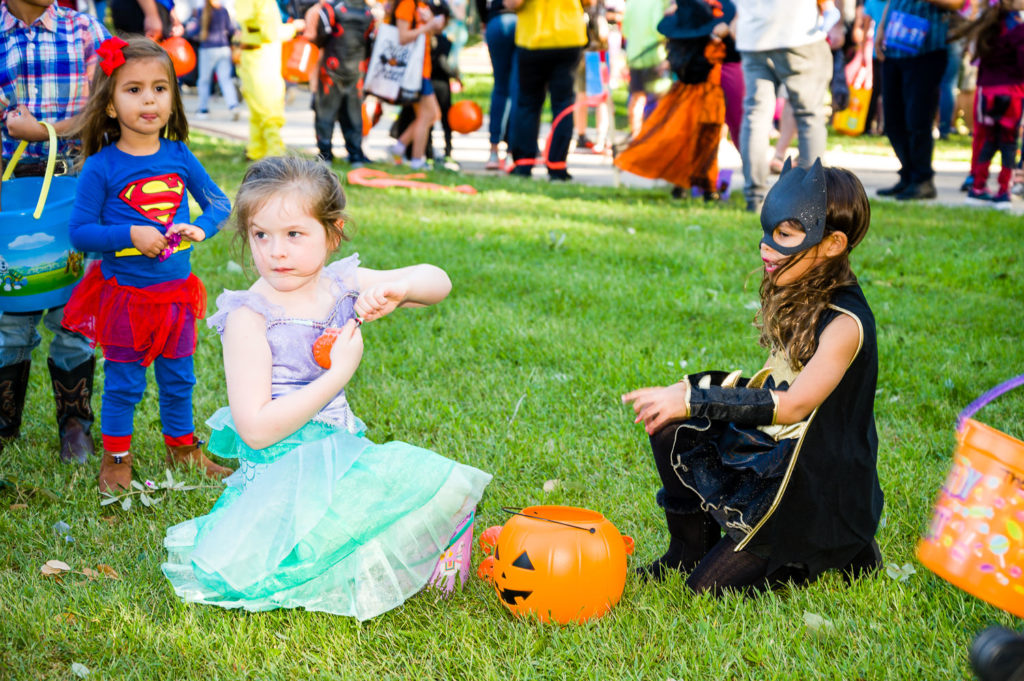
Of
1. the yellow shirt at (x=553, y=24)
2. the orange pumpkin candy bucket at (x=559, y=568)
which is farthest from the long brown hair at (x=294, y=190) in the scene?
the yellow shirt at (x=553, y=24)

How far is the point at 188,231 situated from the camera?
3455mm

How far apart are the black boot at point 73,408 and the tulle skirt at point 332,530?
1386 mm

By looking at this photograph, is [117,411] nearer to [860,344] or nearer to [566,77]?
[860,344]

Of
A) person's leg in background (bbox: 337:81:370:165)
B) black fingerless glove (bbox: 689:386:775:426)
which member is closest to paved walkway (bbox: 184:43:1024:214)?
person's leg in background (bbox: 337:81:370:165)

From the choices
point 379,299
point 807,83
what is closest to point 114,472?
point 379,299

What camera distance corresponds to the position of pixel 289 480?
9.11ft

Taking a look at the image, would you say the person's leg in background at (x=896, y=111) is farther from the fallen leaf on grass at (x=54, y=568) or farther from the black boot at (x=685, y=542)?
the fallen leaf on grass at (x=54, y=568)

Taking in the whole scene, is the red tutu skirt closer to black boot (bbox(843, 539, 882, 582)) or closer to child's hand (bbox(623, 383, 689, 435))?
child's hand (bbox(623, 383, 689, 435))

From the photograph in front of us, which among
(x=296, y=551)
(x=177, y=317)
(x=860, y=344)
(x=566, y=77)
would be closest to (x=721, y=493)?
(x=860, y=344)

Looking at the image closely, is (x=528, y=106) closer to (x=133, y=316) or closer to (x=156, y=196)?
(x=156, y=196)

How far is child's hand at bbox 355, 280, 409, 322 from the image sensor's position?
8.87 ft

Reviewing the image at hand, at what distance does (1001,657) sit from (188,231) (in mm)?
2760

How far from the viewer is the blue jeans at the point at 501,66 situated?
10.9 meters

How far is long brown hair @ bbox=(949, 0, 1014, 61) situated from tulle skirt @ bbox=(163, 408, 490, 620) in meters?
7.62
